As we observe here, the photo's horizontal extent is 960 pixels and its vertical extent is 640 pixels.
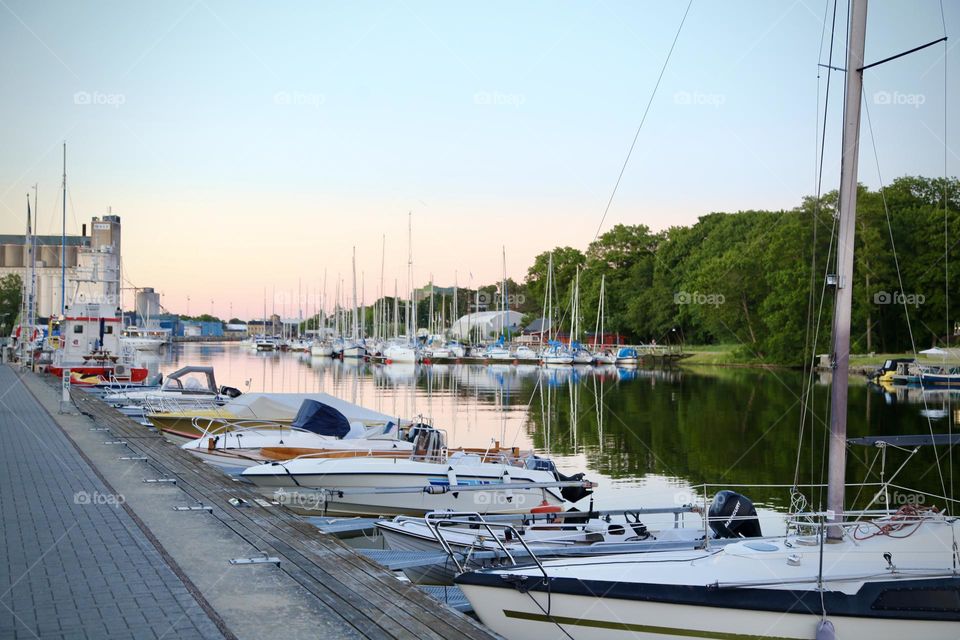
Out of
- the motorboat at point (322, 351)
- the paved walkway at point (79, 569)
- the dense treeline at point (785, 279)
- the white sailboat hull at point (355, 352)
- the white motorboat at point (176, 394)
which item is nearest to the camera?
the paved walkway at point (79, 569)

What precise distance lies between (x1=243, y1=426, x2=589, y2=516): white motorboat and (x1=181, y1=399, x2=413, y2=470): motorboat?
121 cm

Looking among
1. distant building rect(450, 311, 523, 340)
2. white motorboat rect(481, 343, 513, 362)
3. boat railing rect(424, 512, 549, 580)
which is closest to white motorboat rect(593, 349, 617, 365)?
white motorboat rect(481, 343, 513, 362)

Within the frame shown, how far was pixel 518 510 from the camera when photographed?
60.0 ft

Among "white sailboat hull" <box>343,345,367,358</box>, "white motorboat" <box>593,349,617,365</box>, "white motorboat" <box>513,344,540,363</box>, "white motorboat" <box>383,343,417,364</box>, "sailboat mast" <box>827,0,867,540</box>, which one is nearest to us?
"sailboat mast" <box>827,0,867,540</box>

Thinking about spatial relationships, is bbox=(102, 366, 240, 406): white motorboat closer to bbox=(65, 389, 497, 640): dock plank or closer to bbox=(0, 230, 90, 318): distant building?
bbox=(65, 389, 497, 640): dock plank

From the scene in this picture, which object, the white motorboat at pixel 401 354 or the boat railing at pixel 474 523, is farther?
the white motorboat at pixel 401 354

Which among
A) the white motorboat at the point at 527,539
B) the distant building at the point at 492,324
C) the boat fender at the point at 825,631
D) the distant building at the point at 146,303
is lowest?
the white motorboat at the point at 527,539

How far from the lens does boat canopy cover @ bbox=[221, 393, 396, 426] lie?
2542 cm

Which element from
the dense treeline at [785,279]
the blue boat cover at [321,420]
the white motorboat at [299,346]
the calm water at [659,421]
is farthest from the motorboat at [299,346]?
the blue boat cover at [321,420]

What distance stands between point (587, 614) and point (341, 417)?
14.2 m

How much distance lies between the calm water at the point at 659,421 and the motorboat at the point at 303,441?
4.71 metres

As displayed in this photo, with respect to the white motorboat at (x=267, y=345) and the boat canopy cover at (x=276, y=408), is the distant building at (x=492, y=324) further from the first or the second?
the boat canopy cover at (x=276, y=408)

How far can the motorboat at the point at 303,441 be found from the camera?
20.8m

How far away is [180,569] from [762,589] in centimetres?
621
